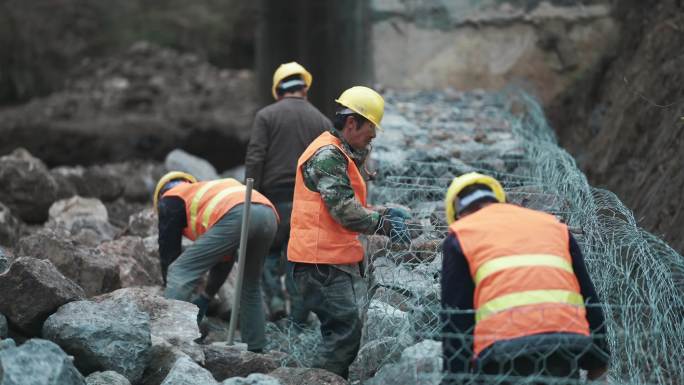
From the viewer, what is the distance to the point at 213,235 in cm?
693

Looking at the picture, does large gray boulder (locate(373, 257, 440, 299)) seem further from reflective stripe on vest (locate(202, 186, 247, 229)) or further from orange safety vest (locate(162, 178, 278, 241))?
reflective stripe on vest (locate(202, 186, 247, 229))

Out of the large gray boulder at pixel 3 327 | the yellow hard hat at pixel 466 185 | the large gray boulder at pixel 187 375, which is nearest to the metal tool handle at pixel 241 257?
the large gray boulder at pixel 187 375

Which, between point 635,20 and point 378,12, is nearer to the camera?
point 635,20

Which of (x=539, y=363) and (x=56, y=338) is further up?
(x=539, y=363)

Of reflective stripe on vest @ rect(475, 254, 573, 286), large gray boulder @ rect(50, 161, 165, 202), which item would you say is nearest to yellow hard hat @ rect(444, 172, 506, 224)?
reflective stripe on vest @ rect(475, 254, 573, 286)

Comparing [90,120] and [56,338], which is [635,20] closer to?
[56,338]

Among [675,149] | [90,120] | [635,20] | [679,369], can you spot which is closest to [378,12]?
[635,20]

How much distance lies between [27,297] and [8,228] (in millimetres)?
3616

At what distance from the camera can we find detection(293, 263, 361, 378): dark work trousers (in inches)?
244

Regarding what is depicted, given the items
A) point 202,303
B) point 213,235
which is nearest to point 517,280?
point 213,235

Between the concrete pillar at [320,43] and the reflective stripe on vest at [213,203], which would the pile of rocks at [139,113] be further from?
the reflective stripe on vest at [213,203]

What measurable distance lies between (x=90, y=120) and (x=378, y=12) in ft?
29.5

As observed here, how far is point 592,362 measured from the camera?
4676mm

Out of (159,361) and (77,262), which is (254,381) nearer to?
(159,361)
